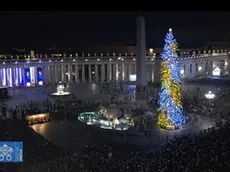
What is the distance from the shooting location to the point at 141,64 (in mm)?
Answer: 39188

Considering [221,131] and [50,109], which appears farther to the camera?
[50,109]

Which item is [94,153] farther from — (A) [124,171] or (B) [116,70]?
(B) [116,70]

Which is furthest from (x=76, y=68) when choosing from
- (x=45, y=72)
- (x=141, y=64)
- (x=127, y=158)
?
(x=127, y=158)

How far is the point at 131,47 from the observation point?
95375 mm

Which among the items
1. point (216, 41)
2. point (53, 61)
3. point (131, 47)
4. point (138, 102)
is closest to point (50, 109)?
point (138, 102)

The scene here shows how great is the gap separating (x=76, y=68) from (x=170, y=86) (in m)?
45.2

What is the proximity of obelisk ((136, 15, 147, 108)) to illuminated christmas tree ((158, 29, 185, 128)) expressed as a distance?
7.33m

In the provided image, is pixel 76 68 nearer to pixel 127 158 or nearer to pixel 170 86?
pixel 170 86

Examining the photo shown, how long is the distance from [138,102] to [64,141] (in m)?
16.2

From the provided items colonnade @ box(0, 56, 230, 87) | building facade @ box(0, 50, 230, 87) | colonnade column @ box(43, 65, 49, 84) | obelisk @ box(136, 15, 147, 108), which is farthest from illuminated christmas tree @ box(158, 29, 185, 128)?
colonnade column @ box(43, 65, 49, 84)

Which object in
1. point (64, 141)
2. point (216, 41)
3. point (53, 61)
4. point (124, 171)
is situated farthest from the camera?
point (216, 41)

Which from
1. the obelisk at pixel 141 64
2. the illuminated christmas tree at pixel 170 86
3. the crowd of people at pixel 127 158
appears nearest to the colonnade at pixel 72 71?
the obelisk at pixel 141 64

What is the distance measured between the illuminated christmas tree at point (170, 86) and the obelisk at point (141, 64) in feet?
24.1

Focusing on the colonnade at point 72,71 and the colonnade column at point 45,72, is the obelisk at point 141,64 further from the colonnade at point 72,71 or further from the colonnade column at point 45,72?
the colonnade column at point 45,72
